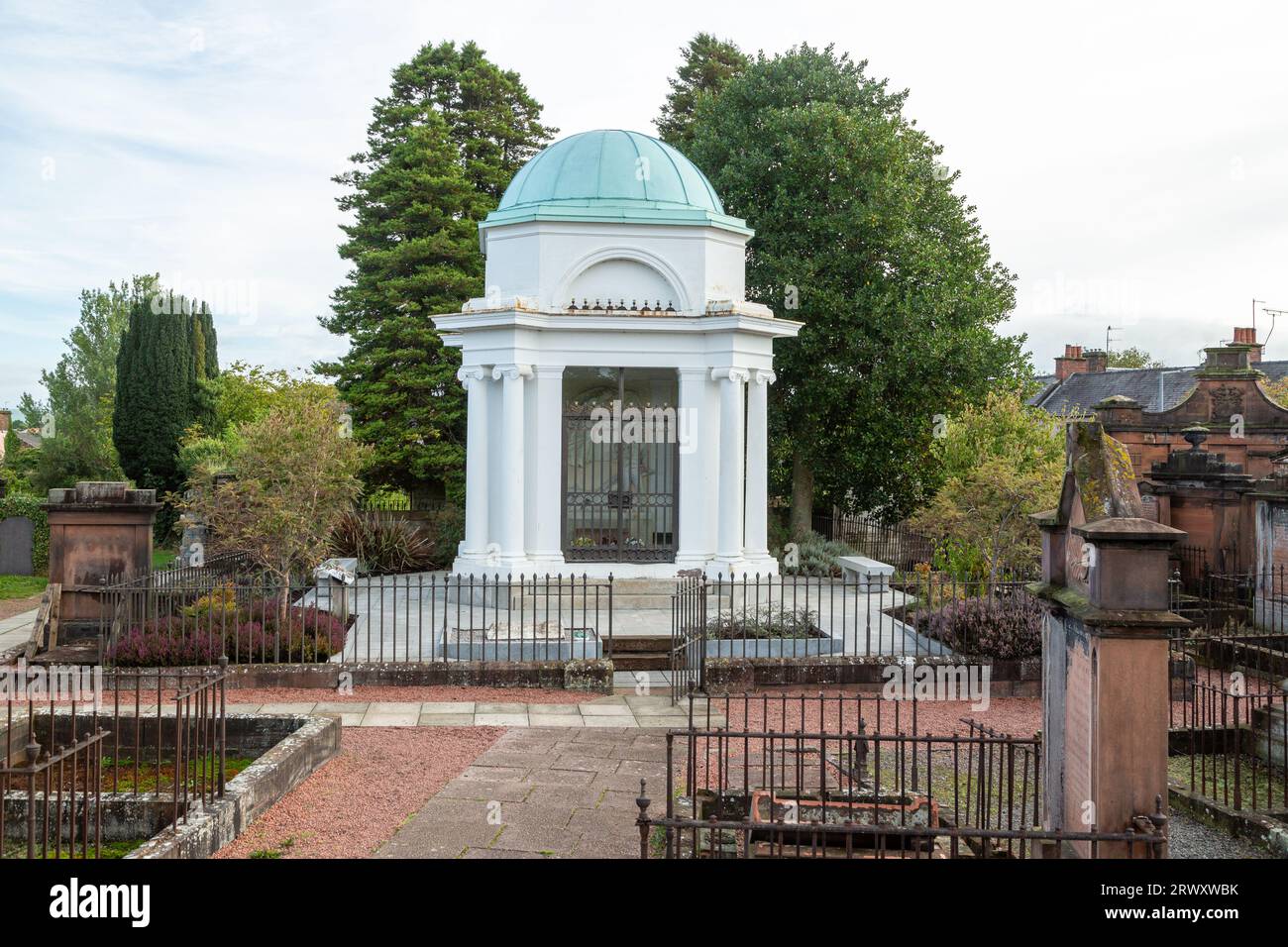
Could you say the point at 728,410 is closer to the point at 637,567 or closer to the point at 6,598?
the point at 637,567

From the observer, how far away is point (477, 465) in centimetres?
1820

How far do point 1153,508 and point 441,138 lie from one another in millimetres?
18485

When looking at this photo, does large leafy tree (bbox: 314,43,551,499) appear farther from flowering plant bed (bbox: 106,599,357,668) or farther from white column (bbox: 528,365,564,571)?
flowering plant bed (bbox: 106,599,357,668)

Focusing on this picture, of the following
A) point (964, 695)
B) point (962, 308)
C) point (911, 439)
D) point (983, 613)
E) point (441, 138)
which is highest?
point (441, 138)

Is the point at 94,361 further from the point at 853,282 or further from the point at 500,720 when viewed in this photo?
the point at 500,720

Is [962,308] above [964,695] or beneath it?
above

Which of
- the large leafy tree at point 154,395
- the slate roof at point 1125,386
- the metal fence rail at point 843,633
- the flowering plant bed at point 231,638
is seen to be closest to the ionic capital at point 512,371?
the metal fence rail at point 843,633

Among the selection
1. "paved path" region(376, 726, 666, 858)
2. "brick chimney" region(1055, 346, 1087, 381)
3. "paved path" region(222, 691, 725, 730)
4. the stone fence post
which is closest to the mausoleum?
"paved path" region(222, 691, 725, 730)

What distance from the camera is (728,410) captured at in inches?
717

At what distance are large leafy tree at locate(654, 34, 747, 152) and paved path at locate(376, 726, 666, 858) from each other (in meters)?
29.8

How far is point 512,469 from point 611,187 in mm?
5030

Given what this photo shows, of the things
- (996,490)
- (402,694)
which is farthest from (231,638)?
(996,490)

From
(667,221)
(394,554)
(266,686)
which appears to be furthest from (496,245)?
(266,686)

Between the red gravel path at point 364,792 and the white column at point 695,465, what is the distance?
26.8 ft
